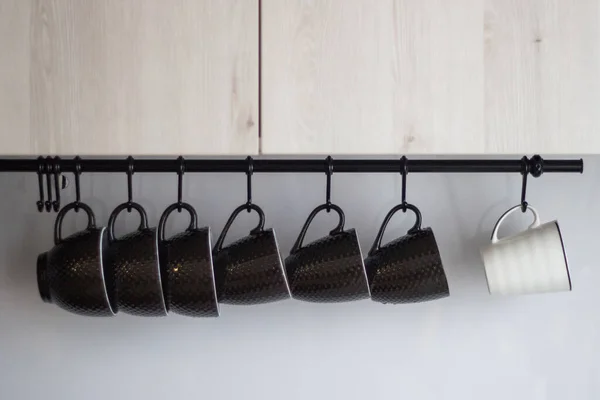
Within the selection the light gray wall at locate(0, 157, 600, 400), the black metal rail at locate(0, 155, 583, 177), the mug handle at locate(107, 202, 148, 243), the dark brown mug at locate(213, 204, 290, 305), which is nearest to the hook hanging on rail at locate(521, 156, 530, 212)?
the black metal rail at locate(0, 155, 583, 177)

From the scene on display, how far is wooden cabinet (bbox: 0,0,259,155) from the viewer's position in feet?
3.35

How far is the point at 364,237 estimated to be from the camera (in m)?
1.40

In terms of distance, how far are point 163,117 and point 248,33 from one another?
0.17 metres

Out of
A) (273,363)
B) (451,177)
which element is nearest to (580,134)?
(451,177)

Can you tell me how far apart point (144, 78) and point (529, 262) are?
700 mm

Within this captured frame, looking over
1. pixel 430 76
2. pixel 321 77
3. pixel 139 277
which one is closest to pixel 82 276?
pixel 139 277

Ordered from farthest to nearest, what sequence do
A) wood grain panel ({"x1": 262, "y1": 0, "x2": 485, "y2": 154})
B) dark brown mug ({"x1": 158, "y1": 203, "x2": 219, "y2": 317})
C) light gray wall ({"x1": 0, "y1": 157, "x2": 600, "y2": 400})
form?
light gray wall ({"x1": 0, "y1": 157, "x2": 600, "y2": 400})
dark brown mug ({"x1": 158, "y1": 203, "x2": 219, "y2": 317})
wood grain panel ({"x1": 262, "y1": 0, "x2": 485, "y2": 154})

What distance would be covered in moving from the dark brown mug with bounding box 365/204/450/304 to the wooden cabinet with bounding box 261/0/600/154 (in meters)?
0.25

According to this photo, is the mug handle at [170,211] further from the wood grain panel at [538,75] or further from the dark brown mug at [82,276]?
the wood grain panel at [538,75]

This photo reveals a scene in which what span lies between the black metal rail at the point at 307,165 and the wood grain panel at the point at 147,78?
7.9 inches

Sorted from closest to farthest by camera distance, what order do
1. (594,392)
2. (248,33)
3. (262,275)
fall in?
1. (248,33)
2. (262,275)
3. (594,392)

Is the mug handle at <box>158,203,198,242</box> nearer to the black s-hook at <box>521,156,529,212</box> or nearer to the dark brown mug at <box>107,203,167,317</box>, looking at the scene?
the dark brown mug at <box>107,203,167,317</box>

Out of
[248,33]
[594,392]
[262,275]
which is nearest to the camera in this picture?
[248,33]

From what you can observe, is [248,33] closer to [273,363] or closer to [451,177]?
[451,177]
